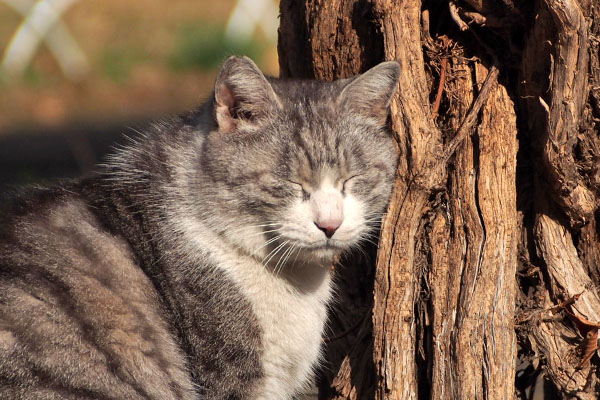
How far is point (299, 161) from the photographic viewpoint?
3189mm

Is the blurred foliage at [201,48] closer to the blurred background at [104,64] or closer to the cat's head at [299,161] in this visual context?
the blurred background at [104,64]

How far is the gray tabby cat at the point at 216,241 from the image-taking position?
3059 millimetres

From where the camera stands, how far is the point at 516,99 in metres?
3.25

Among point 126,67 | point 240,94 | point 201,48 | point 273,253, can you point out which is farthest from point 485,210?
point 126,67

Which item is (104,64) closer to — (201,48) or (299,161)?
(201,48)

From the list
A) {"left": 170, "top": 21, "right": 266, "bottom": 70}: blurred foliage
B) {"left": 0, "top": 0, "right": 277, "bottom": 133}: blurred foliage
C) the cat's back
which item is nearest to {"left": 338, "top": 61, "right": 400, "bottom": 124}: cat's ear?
the cat's back

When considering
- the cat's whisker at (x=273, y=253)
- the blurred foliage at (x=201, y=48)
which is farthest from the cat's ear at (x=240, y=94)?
the blurred foliage at (x=201, y=48)

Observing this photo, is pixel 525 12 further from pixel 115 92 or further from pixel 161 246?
pixel 115 92

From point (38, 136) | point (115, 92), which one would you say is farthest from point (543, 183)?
point (115, 92)

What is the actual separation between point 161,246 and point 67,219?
1.37 ft

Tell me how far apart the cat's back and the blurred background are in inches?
223

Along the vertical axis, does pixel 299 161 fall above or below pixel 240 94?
below

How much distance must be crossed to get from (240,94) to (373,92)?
0.56m

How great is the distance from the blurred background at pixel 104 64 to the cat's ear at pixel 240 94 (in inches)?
227
